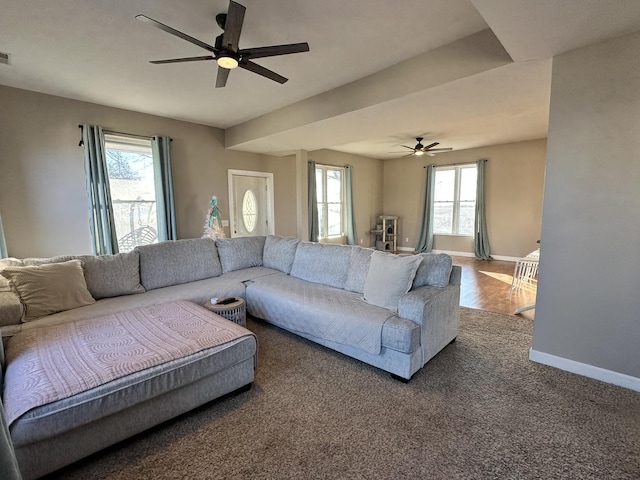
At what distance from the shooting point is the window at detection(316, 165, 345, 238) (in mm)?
7332

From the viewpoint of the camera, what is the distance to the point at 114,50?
8.75 feet

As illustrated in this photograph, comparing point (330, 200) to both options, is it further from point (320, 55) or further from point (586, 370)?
point (586, 370)

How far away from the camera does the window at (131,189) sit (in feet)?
14.2

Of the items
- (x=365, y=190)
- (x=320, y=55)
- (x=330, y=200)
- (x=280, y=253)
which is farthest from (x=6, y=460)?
(x=365, y=190)

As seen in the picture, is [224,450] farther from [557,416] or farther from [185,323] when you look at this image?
[557,416]

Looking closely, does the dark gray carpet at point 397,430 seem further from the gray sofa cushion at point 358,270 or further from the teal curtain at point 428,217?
the teal curtain at point 428,217

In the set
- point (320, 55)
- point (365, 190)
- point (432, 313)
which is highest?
point (320, 55)

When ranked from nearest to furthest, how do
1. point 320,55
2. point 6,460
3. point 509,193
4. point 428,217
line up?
point 6,460, point 320,55, point 509,193, point 428,217

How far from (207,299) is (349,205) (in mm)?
5361

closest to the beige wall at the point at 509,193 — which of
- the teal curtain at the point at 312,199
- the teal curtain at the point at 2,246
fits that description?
the teal curtain at the point at 312,199

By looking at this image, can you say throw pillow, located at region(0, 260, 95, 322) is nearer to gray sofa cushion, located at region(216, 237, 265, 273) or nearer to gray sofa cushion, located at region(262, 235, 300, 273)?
gray sofa cushion, located at region(216, 237, 265, 273)

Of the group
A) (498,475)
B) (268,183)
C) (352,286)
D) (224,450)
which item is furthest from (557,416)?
(268,183)

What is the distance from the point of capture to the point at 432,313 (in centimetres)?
235

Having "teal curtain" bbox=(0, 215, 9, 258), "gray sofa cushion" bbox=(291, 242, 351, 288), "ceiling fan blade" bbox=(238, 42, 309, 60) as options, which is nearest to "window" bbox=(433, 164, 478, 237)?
"gray sofa cushion" bbox=(291, 242, 351, 288)
